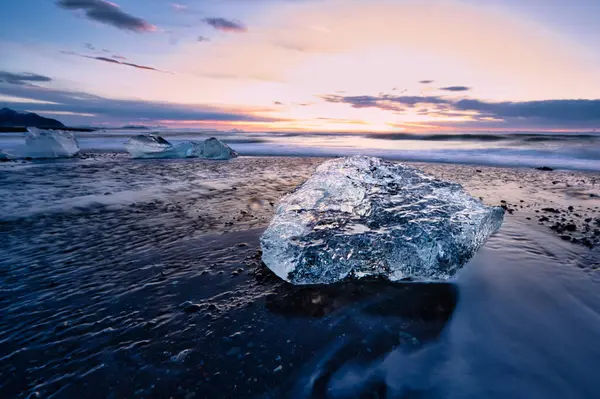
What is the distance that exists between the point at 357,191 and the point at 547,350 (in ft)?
9.33

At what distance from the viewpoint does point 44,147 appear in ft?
54.9

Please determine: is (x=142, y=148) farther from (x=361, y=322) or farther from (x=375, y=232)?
(x=361, y=322)

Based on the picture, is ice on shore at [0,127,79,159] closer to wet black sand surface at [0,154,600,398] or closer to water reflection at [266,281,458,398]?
wet black sand surface at [0,154,600,398]

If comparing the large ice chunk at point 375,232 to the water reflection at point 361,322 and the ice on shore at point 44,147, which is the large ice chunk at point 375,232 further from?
the ice on shore at point 44,147

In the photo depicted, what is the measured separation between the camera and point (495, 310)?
297 centimetres

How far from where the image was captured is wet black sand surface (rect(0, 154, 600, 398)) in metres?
2.10

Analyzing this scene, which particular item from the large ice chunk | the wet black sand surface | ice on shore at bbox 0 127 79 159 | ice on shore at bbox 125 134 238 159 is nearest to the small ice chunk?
ice on shore at bbox 125 134 238 159

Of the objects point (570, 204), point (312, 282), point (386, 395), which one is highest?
point (570, 204)

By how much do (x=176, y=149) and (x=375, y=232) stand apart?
56.4 ft

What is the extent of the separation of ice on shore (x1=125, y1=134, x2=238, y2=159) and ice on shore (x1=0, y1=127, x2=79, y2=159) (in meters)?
3.44

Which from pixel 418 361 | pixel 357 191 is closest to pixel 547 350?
pixel 418 361

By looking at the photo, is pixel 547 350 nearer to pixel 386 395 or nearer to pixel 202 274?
pixel 386 395

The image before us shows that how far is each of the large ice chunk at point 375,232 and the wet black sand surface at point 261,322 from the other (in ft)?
0.68

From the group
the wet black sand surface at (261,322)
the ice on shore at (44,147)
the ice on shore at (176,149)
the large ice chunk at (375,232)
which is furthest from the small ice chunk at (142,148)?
the large ice chunk at (375,232)
